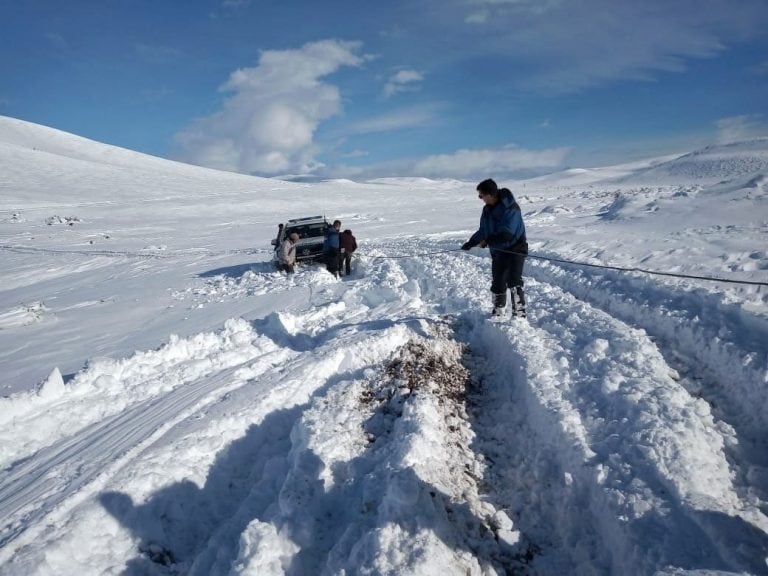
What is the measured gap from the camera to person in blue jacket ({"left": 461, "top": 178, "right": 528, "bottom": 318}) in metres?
6.57

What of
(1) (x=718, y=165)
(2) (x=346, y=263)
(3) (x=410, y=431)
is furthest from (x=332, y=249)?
(1) (x=718, y=165)

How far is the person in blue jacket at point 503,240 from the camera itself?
657cm

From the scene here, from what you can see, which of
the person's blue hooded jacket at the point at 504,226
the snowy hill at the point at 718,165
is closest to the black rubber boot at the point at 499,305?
the person's blue hooded jacket at the point at 504,226

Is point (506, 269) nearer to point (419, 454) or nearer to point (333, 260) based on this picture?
point (419, 454)

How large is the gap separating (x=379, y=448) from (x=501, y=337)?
8.68 ft

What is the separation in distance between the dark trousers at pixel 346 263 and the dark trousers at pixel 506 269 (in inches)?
261

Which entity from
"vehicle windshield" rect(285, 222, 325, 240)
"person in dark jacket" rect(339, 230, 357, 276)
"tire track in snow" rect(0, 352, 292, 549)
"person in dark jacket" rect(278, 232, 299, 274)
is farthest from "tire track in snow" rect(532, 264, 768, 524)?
"vehicle windshield" rect(285, 222, 325, 240)

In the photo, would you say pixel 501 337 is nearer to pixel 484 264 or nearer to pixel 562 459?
pixel 562 459

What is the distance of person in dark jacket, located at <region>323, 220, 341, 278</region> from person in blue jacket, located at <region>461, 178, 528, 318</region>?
614cm

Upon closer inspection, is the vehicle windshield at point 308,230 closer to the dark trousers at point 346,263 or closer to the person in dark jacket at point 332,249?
the person in dark jacket at point 332,249

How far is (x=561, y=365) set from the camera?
5.18 metres

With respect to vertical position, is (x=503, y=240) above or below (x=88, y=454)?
above

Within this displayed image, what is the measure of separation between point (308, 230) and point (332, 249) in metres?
2.24

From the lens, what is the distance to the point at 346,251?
1284 centimetres
